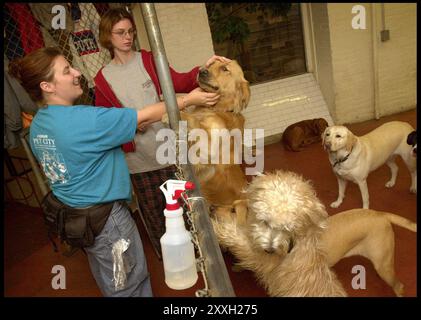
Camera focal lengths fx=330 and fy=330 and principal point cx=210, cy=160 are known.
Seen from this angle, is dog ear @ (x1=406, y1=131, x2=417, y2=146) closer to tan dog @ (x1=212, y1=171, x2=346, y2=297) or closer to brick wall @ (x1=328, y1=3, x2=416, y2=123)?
tan dog @ (x1=212, y1=171, x2=346, y2=297)

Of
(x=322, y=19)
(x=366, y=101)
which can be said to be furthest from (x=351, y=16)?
(x=366, y=101)

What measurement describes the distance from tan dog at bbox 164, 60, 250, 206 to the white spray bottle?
58.2 inches

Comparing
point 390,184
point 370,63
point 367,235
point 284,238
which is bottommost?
point 390,184

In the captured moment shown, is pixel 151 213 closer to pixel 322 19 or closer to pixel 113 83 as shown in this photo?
pixel 113 83

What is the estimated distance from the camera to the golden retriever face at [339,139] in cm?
339

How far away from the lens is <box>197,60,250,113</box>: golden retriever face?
261cm

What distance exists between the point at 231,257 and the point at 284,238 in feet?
4.86

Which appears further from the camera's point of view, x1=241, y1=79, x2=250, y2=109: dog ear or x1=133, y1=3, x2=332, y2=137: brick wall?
x1=133, y1=3, x2=332, y2=137: brick wall

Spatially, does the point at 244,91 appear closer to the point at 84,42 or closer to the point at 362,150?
the point at 362,150

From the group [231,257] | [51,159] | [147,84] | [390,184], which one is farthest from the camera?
[390,184]

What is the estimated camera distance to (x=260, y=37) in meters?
6.35

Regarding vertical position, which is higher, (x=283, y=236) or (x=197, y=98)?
(x=197, y=98)

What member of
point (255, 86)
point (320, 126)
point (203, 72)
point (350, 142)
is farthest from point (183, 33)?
point (350, 142)

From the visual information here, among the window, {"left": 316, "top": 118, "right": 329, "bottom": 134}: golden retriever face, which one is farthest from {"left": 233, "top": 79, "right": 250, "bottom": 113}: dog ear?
the window
